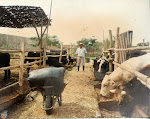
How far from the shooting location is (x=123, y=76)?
79.7 inches

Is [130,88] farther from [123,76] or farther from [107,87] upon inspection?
[107,87]

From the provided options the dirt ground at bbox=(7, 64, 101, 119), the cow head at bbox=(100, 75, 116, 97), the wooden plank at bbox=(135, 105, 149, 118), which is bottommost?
the dirt ground at bbox=(7, 64, 101, 119)

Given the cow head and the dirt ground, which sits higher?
the cow head

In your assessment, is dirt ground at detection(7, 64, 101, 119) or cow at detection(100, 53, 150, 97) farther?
dirt ground at detection(7, 64, 101, 119)

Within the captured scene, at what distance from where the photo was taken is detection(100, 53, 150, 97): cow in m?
1.79

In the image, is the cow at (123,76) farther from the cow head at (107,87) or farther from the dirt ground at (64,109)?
the dirt ground at (64,109)

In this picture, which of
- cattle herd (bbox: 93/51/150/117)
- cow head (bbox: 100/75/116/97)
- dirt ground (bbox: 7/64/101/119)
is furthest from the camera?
cow head (bbox: 100/75/116/97)

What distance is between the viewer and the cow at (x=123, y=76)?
5.88 feet

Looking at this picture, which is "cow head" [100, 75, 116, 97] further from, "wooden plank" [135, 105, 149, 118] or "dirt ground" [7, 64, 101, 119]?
"wooden plank" [135, 105, 149, 118]

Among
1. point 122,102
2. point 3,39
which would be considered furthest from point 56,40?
point 122,102

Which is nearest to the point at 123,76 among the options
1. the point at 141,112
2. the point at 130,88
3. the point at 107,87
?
the point at 130,88

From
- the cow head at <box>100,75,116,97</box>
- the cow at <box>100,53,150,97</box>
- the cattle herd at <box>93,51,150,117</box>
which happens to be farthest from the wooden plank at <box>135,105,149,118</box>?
the cow head at <box>100,75,116,97</box>

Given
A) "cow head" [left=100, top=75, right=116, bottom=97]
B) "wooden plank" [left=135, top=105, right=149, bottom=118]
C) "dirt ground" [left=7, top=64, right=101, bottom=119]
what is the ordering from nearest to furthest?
"wooden plank" [left=135, top=105, right=149, bottom=118] < "dirt ground" [left=7, top=64, right=101, bottom=119] < "cow head" [left=100, top=75, right=116, bottom=97]

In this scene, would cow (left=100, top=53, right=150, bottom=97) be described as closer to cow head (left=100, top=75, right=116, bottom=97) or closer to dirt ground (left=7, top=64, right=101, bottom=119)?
cow head (left=100, top=75, right=116, bottom=97)
